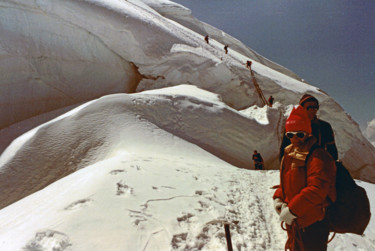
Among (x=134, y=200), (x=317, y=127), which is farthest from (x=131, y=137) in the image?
(x=317, y=127)

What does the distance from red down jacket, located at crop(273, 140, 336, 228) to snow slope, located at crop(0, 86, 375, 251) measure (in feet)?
3.62

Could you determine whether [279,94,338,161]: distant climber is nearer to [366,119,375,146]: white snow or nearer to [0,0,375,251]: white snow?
[0,0,375,251]: white snow

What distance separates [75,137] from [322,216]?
503 cm

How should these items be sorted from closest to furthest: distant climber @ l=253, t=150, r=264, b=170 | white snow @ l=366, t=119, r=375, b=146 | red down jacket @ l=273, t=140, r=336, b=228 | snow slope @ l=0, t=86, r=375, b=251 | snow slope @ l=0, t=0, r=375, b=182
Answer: red down jacket @ l=273, t=140, r=336, b=228 < snow slope @ l=0, t=86, r=375, b=251 < distant climber @ l=253, t=150, r=264, b=170 < snow slope @ l=0, t=0, r=375, b=182 < white snow @ l=366, t=119, r=375, b=146

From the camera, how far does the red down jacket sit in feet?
4.64

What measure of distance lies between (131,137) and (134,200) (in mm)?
2645

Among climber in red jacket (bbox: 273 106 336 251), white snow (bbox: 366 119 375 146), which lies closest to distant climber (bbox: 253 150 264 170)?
climber in red jacket (bbox: 273 106 336 251)

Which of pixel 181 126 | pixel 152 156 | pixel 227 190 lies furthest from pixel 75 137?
pixel 227 190

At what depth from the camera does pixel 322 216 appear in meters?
1.49

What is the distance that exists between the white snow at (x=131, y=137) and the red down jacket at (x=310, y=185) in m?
0.54

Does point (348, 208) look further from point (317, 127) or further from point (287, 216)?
point (317, 127)

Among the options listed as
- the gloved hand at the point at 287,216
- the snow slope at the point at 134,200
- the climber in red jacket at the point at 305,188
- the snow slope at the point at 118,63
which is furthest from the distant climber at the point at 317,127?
the snow slope at the point at 118,63

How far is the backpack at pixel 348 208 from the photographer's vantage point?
4.76ft

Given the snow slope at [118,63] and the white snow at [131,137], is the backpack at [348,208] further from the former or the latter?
the snow slope at [118,63]
